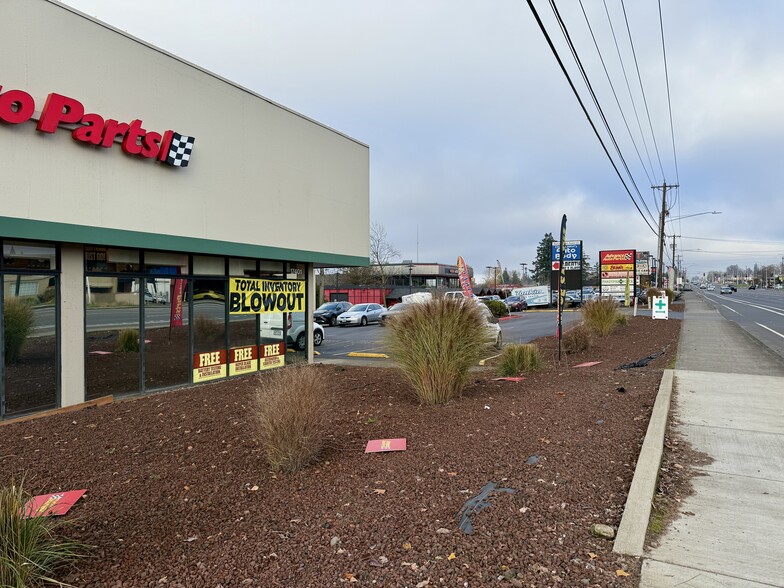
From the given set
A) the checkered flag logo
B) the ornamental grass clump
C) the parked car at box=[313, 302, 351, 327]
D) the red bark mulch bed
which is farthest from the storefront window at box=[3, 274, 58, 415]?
the parked car at box=[313, 302, 351, 327]

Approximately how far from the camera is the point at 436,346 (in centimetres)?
713

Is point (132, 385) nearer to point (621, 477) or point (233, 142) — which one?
point (233, 142)

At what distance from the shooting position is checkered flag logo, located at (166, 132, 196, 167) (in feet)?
29.2

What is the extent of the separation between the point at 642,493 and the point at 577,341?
A: 9.86 m

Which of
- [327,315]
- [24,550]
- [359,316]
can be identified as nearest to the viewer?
[24,550]

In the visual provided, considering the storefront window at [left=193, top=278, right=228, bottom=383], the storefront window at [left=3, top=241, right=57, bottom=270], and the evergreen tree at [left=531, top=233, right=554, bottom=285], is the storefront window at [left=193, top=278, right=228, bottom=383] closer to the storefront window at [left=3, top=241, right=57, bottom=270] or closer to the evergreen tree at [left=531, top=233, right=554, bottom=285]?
the storefront window at [left=3, top=241, right=57, bottom=270]

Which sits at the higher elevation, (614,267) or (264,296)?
(614,267)

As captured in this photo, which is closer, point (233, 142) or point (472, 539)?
point (472, 539)

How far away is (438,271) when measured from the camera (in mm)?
71562

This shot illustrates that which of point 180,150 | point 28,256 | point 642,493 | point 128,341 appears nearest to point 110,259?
point 28,256

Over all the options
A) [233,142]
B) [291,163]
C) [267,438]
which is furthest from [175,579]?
[291,163]

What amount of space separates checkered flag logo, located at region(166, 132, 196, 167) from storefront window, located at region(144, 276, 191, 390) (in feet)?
7.02

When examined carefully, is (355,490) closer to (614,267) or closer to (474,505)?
(474,505)

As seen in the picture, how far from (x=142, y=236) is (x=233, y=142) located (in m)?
2.98
